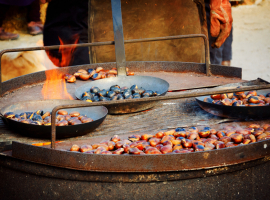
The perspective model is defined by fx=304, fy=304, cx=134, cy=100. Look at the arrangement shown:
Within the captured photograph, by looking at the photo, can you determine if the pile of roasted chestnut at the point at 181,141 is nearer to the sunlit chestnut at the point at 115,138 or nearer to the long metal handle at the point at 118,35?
the sunlit chestnut at the point at 115,138

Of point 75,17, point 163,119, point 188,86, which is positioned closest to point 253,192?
point 163,119

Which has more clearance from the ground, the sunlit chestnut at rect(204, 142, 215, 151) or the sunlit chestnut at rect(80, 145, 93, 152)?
the sunlit chestnut at rect(80, 145, 93, 152)

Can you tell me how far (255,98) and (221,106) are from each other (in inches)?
8.7

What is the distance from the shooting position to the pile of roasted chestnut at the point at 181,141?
4.32ft

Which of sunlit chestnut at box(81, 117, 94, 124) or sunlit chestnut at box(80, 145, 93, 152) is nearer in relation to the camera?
sunlit chestnut at box(80, 145, 93, 152)

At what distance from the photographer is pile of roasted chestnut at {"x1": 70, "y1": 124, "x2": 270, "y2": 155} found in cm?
132

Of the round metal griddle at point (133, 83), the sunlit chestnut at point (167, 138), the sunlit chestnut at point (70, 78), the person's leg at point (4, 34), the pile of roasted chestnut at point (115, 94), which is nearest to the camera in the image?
the sunlit chestnut at point (167, 138)

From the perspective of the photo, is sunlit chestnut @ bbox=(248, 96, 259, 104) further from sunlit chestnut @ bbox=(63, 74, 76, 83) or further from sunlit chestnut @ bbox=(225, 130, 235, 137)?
sunlit chestnut @ bbox=(63, 74, 76, 83)

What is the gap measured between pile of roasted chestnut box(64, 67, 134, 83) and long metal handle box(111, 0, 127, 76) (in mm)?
105

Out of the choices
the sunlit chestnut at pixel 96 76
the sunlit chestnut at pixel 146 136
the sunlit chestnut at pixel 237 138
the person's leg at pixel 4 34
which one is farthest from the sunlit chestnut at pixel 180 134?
the person's leg at pixel 4 34

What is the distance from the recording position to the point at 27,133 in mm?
1504

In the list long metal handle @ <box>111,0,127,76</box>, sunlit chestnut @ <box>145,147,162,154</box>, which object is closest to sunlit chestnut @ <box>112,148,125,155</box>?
sunlit chestnut @ <box>145,147,162,154</box>

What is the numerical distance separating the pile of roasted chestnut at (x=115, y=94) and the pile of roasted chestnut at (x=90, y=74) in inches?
13.5

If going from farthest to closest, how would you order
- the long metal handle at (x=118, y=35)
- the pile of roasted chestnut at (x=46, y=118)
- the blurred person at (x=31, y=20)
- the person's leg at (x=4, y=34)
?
1. the person's leg at (x=4, y=34)
2. the blurred person at (x=31, y=20)
3. the long metal handle at (x=118, y=35)
4. the pile of roasted chestnut at (x=46, y=118)
